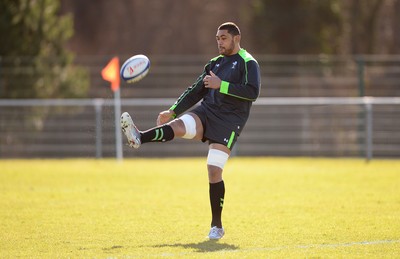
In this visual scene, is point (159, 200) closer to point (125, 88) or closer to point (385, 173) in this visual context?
point (385, 173)

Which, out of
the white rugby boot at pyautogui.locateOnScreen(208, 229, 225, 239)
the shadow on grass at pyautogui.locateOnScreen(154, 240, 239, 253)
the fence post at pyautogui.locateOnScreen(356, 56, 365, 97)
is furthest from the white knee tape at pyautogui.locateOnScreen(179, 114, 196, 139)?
the fence post at pyautogui.locateOnScreen(356, 56, 365, 97)

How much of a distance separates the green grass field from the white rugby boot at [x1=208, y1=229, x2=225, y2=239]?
59 mm

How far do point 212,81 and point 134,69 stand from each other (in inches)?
33.2

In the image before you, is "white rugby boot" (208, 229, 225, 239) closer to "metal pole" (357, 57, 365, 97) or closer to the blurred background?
the blurred background

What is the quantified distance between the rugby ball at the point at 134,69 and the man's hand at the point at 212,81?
0.69m

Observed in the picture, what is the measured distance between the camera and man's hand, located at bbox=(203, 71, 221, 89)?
809 centimetres

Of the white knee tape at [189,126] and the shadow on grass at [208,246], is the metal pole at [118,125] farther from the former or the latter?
the shadow on grass at [208,246]

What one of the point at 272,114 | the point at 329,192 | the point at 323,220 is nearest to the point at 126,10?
the point at 272,114

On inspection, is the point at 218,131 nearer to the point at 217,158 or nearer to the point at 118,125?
the point at 217,158

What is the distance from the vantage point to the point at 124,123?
7.82 metres

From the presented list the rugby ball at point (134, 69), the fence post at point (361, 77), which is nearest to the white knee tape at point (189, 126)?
the rugby ball at point (134, 69)

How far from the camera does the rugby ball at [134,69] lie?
332 inches

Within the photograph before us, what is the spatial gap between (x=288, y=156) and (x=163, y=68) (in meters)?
3.87

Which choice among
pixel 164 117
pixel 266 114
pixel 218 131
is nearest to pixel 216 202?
pixel 218 131
